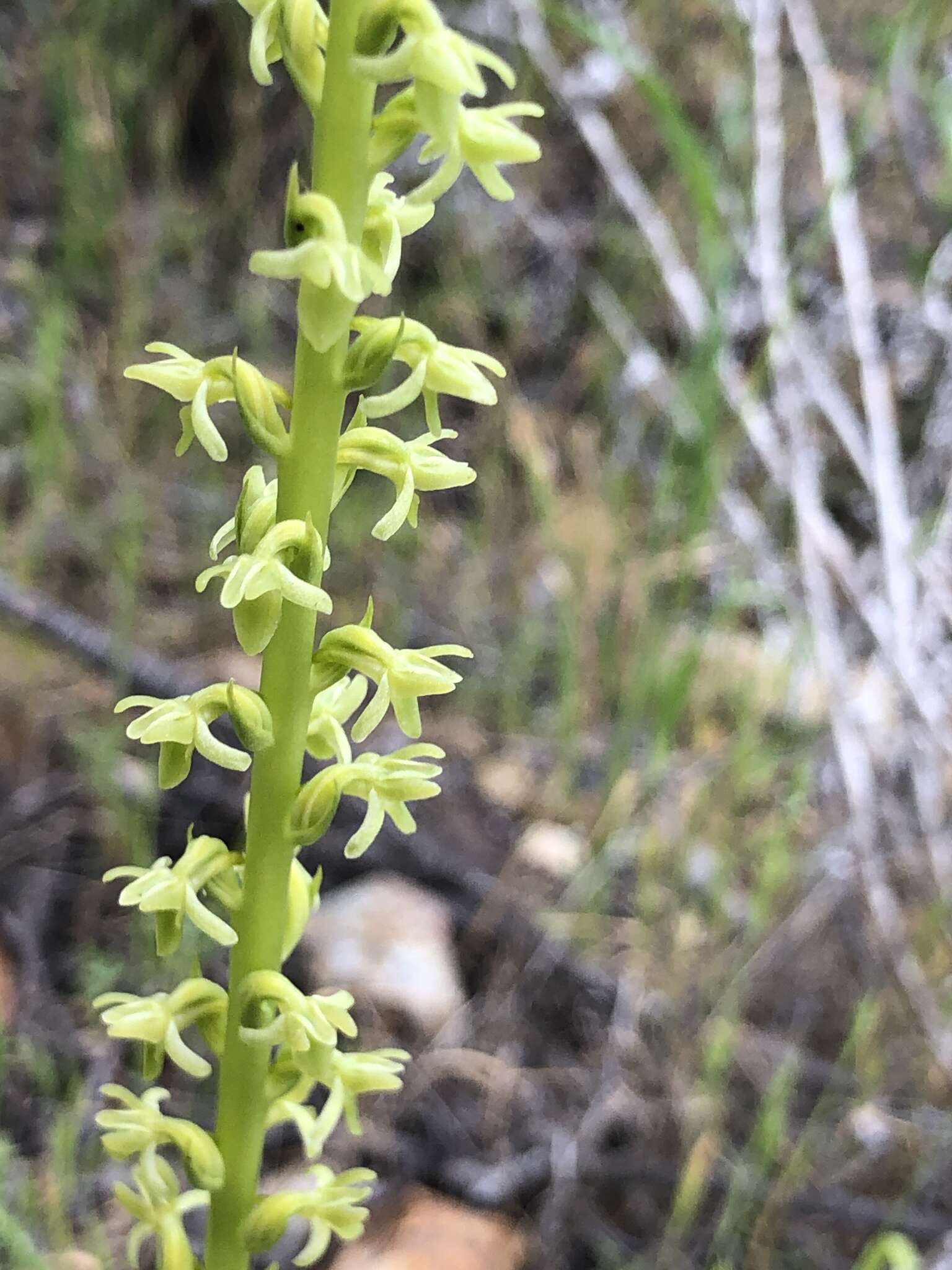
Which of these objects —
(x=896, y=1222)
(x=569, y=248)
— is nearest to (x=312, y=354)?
(x=896, y=1222)

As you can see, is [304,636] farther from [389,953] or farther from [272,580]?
[389,953]

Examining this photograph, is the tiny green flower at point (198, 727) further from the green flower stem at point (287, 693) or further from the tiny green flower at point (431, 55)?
the tiny green flower at point (431, 55)

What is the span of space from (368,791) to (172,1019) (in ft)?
1.17

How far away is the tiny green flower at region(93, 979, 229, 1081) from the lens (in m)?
1.22

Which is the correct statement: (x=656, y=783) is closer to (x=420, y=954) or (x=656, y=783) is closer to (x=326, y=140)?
(x=420, y=954)

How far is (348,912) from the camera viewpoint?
2521mm

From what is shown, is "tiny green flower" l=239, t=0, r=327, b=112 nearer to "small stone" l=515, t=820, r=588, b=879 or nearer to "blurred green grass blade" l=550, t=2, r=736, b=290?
"blurred green grass blade" l=550, t=2, r=736, b=290

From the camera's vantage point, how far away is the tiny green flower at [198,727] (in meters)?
1.08

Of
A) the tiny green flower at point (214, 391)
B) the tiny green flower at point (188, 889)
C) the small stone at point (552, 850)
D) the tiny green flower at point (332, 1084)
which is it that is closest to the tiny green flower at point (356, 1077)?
the tiny green flower at point (332, 1084)

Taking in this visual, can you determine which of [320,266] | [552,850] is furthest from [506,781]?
[320,266]

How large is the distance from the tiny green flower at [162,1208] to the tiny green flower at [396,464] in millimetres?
860

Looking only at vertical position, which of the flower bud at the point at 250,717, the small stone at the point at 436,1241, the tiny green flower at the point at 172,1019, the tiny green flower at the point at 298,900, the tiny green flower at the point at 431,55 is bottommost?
the small stone at the point at 436,1241

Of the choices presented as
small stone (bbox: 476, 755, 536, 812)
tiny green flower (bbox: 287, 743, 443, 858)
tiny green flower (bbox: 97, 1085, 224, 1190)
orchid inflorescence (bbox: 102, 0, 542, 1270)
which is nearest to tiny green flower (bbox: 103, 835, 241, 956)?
orchid inflorescence (bbox: 102, 0, 542, 1270)

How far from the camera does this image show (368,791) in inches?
47.9
